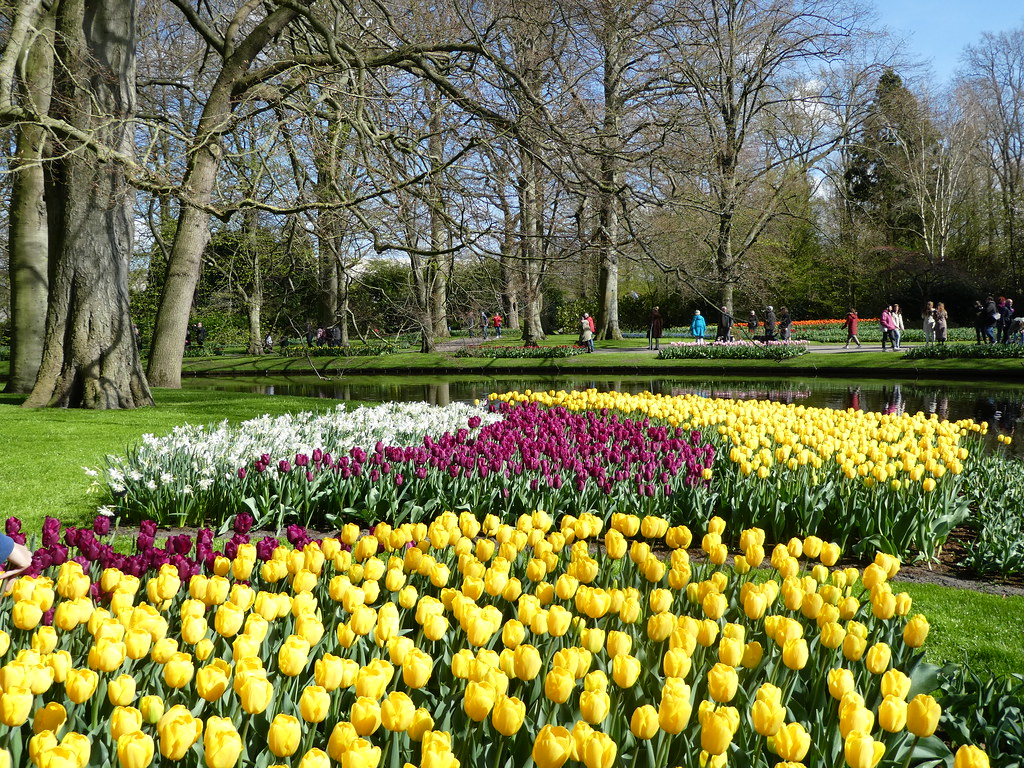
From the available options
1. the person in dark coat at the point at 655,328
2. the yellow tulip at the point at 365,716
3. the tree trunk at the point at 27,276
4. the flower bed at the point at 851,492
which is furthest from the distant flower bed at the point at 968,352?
the yellow tulip at the point at 365,716

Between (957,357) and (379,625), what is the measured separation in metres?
20.2

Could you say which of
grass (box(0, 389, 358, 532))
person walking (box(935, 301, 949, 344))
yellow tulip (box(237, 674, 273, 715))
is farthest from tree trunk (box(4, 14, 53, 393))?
person walking (box(935, 301, 949, 344))

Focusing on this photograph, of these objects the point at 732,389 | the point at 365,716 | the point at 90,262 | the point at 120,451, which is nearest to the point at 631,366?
the point at 732,389

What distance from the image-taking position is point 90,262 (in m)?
10.4

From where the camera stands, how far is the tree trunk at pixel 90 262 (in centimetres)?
1039

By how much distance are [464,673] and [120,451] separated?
624 centimetres

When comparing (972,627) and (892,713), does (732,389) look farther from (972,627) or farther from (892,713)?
(892,713)

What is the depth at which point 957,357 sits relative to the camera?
64.1 feet

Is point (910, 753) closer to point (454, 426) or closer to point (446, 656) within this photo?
point (446, 656)

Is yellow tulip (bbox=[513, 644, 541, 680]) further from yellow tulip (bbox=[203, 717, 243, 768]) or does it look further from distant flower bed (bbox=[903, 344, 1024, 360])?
distant flower bed (bbox=[903, 344, 1024, 360])

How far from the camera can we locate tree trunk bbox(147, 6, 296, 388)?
11.4 meters

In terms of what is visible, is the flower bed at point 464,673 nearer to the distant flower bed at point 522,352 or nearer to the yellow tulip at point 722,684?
the yellow tulip at point 722,684

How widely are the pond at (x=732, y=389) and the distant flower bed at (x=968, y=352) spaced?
8.70 ft

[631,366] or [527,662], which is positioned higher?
[527,662]
